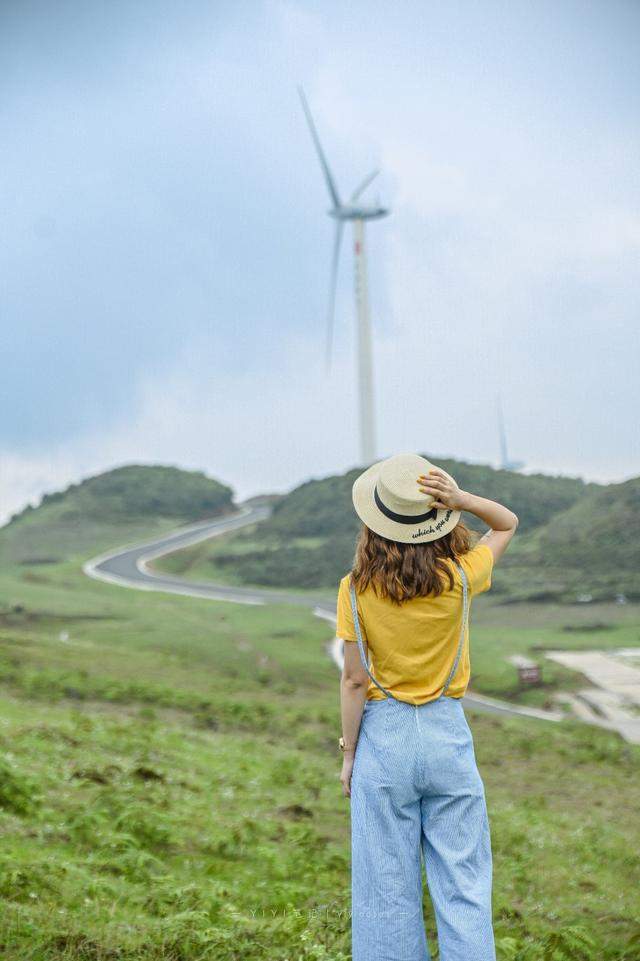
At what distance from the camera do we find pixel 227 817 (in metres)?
10.9

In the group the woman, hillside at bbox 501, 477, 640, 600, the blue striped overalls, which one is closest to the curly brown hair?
the woman

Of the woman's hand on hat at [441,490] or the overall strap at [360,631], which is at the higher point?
the woman's hand on hat at [441,490]

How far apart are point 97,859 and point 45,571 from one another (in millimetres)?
56042

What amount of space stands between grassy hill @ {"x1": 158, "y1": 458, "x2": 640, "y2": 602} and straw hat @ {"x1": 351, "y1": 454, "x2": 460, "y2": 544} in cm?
3612

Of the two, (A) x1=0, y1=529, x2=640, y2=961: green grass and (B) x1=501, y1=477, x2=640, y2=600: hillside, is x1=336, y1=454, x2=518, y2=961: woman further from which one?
(B) x1=501, y1=477, x2=640, y2=600: hillside

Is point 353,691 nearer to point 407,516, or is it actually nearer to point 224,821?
point 407,516

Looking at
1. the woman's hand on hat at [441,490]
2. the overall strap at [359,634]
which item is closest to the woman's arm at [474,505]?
the woman's hand on hat at [441,490]

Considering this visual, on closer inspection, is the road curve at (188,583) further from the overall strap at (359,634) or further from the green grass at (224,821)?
the overall strap at (359,634)

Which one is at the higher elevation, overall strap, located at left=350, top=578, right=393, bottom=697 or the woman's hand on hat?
the woman's hand on hat

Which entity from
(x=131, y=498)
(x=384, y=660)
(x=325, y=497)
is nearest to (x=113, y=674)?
(x=384, y=660)

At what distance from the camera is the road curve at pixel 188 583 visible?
36.3m

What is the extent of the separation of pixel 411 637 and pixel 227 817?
7.12 metres

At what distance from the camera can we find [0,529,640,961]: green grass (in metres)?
6.56

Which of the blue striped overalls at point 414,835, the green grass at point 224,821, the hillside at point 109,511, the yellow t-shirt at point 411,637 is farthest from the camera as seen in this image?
the hillside at point 109,511
